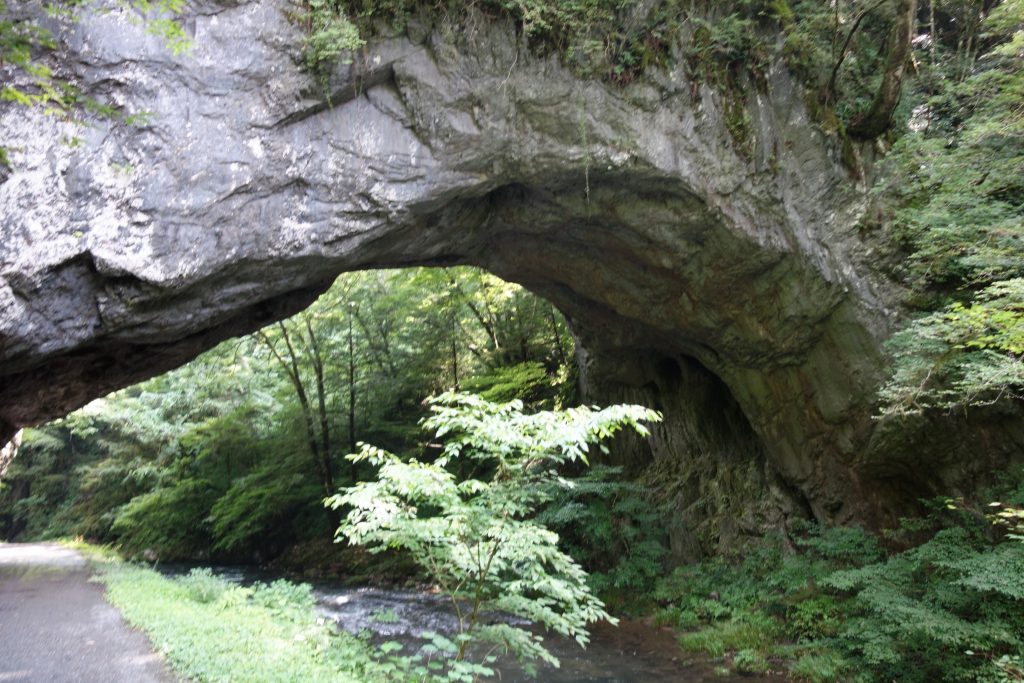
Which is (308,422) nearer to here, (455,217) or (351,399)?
(351,399)

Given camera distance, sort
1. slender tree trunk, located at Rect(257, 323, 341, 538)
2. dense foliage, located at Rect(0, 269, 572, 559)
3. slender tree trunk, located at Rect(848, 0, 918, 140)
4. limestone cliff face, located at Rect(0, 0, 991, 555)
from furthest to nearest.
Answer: slender tree trunk, located at Rect(257, 323, 341, 538) < dense foliage, located at Rect(0, 269, 572, 559) < slender tree trunk, located at Rect(848, 0, 918, 140) < limestone cliff face, located at Rect(0, 0, 991, 555)

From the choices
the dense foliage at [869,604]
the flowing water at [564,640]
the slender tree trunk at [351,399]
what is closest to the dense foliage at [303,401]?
the slender tree trunk at [351,399]

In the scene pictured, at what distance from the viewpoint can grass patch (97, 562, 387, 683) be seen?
17.7 feet

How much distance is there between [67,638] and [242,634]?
2.18 meters

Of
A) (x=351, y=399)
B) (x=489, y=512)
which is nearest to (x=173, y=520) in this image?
(x=351, y=399)

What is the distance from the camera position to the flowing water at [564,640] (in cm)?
762

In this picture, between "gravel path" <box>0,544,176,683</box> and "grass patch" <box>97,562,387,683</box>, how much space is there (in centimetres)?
20

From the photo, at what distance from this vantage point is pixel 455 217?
8.76 meters

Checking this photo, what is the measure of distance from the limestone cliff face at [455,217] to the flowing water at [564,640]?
2.52 m

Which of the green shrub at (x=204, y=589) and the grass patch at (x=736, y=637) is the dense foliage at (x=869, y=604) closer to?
the grass patch at (x=736, y=637)

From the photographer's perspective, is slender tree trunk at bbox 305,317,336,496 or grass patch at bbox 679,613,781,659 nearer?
grass patch at bbox 679,613,781,659

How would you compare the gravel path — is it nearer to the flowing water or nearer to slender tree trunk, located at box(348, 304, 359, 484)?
the flowing water

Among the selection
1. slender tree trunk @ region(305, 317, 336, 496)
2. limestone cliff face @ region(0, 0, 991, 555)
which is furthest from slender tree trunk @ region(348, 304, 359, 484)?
limestone cliff face @ region(0, 0, 991, 555)

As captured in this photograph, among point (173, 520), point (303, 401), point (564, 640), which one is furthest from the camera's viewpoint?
point (173, 520)
